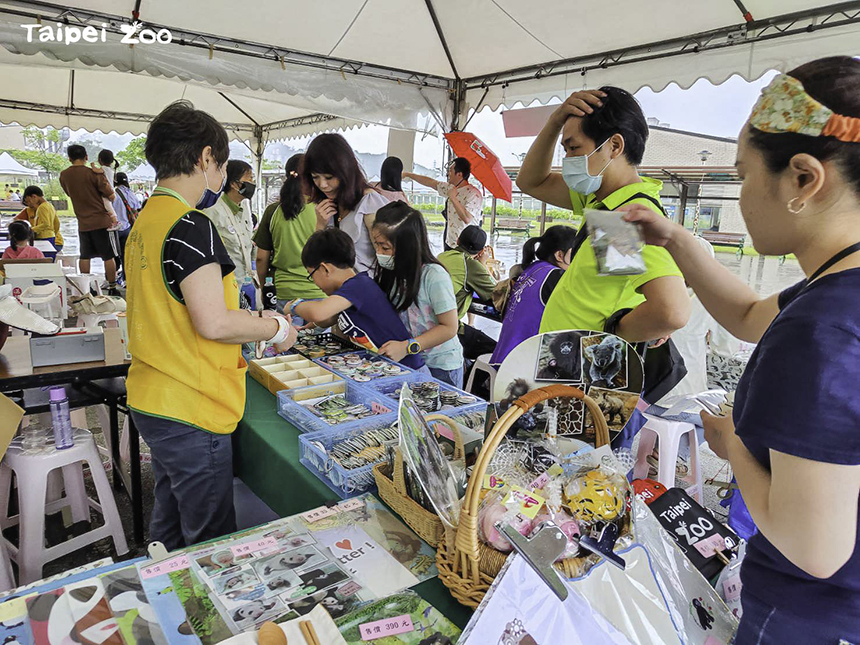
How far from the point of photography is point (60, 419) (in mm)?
1935

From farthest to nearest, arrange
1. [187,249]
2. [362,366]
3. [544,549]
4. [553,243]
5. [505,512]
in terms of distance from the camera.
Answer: [553,243] → [362,366] → [187,249] → [505,512] → [544,549]

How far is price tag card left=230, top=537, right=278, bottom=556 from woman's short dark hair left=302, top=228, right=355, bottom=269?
1.45 metres

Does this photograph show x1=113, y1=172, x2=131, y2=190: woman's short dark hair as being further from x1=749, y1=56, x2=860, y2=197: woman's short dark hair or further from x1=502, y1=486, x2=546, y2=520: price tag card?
x1=749, y1=56, x2=860, y2=197: woman's short dark hair

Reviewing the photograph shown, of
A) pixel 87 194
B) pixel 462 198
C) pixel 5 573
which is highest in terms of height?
pixel 462 198

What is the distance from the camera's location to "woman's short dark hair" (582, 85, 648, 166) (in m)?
1.47

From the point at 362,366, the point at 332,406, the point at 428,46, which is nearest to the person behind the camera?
the point at 332,406

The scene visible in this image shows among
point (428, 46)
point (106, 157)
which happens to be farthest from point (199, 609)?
point (106, 157)

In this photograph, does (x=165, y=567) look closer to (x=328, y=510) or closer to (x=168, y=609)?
(x=168, y=609)

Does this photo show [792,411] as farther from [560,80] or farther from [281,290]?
[560,80]

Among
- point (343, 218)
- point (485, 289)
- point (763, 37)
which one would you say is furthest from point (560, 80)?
point (343, 218)

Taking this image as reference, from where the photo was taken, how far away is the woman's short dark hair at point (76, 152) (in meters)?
5.96

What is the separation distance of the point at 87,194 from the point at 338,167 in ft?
16.3

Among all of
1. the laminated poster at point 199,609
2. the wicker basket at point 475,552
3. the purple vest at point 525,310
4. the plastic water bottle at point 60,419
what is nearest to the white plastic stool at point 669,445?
the purple vest at point 525,310

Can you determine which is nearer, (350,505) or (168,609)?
(168,609)
